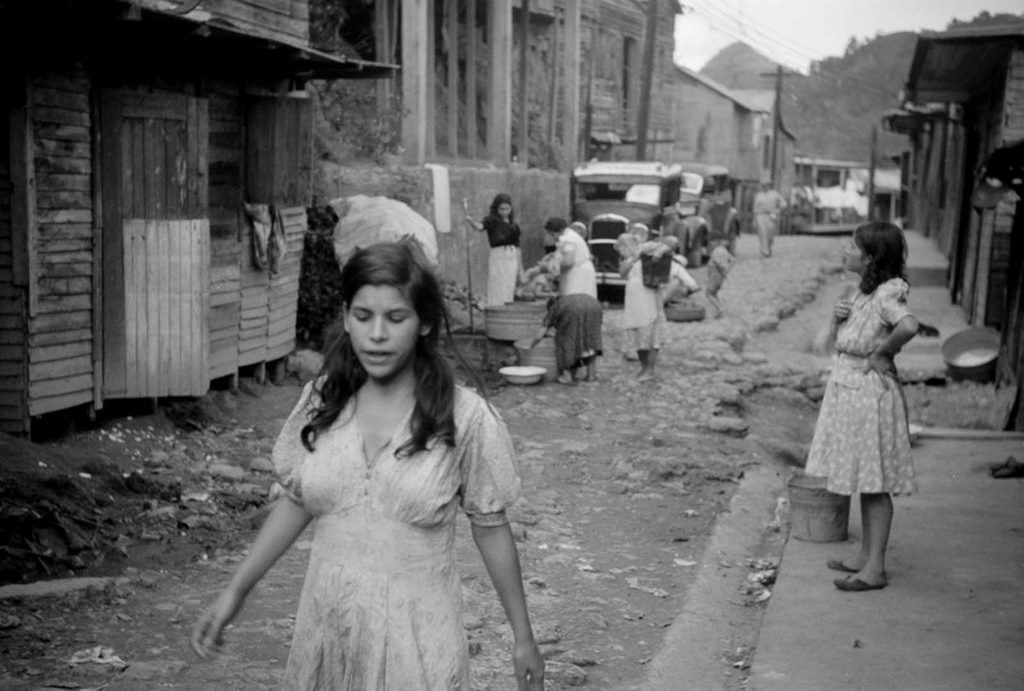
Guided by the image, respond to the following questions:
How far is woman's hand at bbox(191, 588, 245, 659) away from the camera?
2922 millimetres

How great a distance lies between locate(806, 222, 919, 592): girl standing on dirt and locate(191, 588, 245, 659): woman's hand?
4.00m

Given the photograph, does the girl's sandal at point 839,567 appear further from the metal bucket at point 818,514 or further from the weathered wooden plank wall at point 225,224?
the weathered wooden plank wall at point 225,224

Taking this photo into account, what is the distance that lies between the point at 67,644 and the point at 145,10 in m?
4.40

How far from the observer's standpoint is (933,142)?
1310 inches

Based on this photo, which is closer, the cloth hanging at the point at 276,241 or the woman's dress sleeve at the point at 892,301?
the woman's dress sleeve at the point at 892,301

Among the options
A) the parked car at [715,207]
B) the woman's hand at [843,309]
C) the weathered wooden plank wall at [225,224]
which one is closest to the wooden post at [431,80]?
the weathered wooden plank wall at [225,224]

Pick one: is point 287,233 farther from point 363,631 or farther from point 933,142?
point 933,142

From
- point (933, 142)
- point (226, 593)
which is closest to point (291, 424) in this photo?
Result: point (226, 593)

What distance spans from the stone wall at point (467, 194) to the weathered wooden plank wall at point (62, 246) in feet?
18.5

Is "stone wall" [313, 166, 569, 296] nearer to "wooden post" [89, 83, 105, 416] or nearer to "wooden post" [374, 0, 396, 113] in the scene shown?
"wooden post" [374, 0, 396, 113]

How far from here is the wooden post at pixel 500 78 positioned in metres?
21.3

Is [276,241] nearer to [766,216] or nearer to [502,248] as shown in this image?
[502,248]

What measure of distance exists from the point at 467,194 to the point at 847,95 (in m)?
76.5

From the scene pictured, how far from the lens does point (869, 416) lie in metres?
6.25
